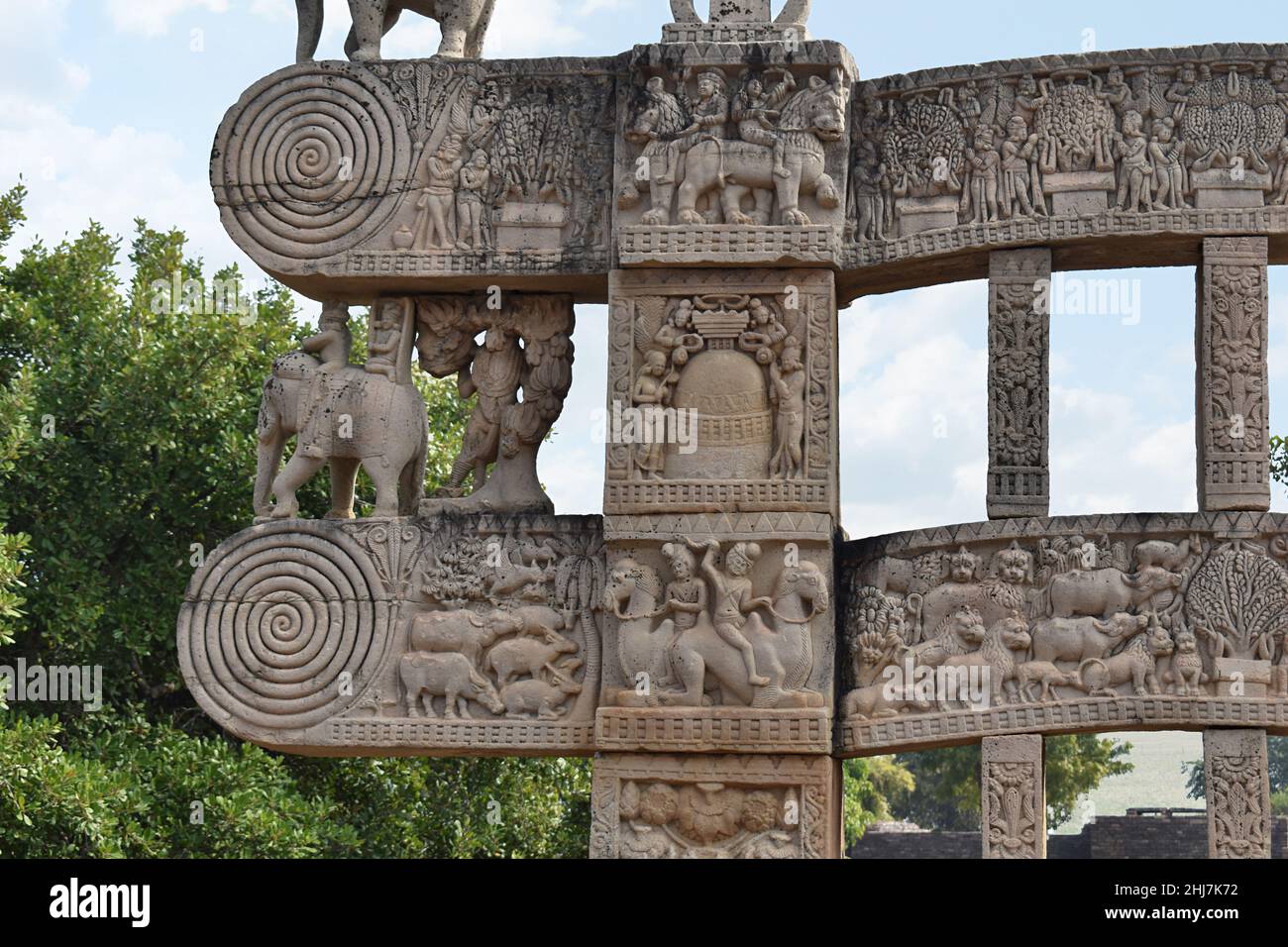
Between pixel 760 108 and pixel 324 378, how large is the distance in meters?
2.58

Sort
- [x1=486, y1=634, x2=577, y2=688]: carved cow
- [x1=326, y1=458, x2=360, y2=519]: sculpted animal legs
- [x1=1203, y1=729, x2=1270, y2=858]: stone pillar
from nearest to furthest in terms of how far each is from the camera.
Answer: [x1=1203, y1=729, x2=1270, y2=858]: stone pillar, [x1=486, y1=634, x2=577, y2=688]: carved cow, [x1=326, y1=458, x2=360, y2=519]: sculpted animal legs

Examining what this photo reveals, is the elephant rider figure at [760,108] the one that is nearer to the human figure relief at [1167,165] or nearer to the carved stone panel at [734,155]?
the carved stone panel at [734,155]

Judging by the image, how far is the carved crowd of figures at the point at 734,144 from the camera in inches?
412

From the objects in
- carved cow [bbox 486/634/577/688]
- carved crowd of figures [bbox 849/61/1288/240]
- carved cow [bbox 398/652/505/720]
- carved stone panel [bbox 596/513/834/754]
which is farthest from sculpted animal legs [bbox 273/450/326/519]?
carved crowd of figures [bbox 849/61/1288/240]

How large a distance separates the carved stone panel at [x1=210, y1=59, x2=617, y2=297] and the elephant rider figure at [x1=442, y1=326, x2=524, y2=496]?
381 mm

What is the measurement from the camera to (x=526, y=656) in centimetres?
1045

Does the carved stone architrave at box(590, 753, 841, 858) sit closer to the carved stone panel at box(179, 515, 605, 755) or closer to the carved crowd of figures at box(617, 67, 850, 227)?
the carved stone panel at box(179, 515, 605, 755)

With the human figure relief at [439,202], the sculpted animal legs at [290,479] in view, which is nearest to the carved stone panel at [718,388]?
the human figure relief at [439,202]

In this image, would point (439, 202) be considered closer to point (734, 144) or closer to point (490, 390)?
point (490, 390)

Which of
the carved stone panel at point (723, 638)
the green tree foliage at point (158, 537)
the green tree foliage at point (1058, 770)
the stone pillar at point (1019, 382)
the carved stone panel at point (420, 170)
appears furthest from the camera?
the green tree foliage at point (1058, 770)

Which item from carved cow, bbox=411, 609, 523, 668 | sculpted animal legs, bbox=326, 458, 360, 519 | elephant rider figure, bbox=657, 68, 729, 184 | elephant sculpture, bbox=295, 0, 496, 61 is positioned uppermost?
elephant sculpture, bbox=295, 0, 496, 61

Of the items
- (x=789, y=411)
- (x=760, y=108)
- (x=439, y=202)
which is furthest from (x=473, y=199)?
(x=789, y=411)

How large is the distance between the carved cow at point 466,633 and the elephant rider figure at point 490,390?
892mm

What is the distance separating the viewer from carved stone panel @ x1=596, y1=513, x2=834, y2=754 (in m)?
10.1
